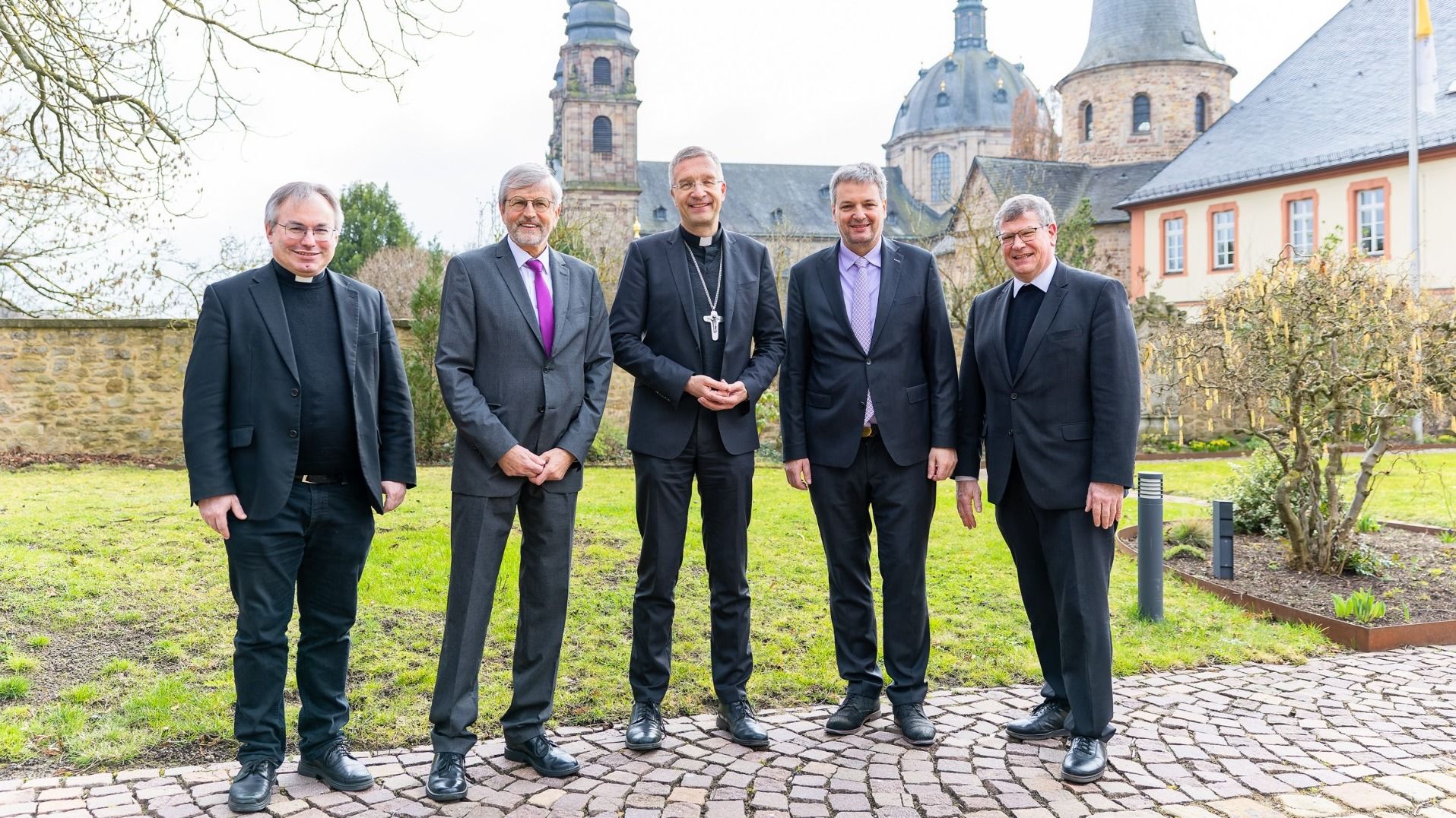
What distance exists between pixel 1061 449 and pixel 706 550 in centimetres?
142

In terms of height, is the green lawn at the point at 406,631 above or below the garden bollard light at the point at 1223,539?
below

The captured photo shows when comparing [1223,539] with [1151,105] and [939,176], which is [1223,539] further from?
[939,176]

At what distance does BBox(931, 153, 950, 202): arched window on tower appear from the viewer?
71.8 m

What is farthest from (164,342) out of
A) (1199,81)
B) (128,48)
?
(1199,81)

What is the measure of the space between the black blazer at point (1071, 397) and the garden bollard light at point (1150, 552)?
2299mm

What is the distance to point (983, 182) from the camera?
40.0 metres

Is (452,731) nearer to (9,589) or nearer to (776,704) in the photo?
(776,704)

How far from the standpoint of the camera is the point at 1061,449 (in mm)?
4008

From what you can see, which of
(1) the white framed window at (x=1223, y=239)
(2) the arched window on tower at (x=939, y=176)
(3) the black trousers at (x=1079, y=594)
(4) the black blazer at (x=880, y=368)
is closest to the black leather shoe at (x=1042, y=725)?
(3) the black trousers at (x=1079, y=594)

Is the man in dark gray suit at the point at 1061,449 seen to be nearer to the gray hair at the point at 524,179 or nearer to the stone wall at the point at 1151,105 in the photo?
the gray hair at the point at 524,179

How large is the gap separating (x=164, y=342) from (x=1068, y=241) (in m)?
22.7

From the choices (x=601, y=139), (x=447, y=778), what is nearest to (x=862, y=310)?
(x=447, y=778)

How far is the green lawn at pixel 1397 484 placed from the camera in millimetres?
9867

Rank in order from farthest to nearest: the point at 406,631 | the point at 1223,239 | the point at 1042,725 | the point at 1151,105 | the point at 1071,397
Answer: the point at 1151,105
the point at 1223,239
the point at 406,631
the point at 1042,725
the point at 1071,397
